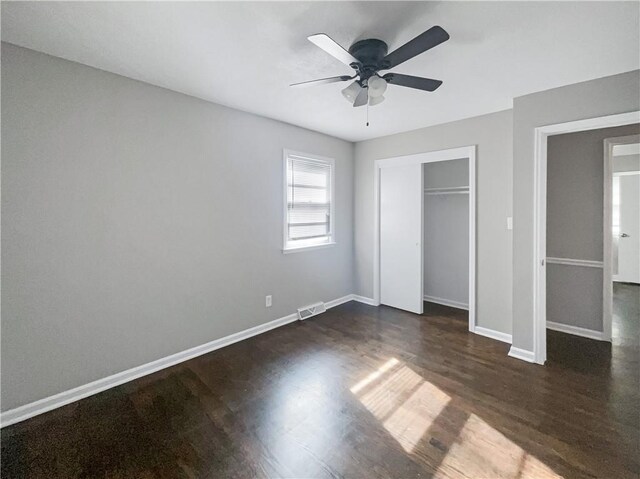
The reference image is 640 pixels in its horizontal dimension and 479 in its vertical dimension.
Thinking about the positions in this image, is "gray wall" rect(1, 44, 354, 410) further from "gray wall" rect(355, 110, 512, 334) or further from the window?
"gray wall" rect(355, 110, 512, 334)

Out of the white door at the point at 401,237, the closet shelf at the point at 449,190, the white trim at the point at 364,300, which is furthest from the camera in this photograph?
the white trim at the point at 364,300

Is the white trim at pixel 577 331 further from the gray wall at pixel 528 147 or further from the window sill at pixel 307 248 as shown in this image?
the window sill at pixel 307 248

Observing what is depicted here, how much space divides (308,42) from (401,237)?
2.92 metres

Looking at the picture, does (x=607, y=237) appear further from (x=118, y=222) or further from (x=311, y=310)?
(x=118, y=222)

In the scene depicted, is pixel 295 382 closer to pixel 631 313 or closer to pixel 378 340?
pixel 378 340

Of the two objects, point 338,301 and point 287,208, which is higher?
point 287,208

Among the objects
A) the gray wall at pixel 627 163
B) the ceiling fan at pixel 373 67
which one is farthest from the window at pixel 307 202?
the gray wall at pixel 627 163

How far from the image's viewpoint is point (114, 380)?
7.72 feet

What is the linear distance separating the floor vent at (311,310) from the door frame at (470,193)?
36.1 inches

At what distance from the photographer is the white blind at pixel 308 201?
3.78 meters

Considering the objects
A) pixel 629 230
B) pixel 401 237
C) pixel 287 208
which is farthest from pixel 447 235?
pixel 629 230

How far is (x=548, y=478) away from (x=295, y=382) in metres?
1.69

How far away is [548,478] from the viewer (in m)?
1.51

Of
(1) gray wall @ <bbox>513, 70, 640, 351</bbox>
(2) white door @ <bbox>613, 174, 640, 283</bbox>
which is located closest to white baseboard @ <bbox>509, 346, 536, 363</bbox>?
(1) gray wall @ <bbox>513, 70, 640, 351</bbox>
